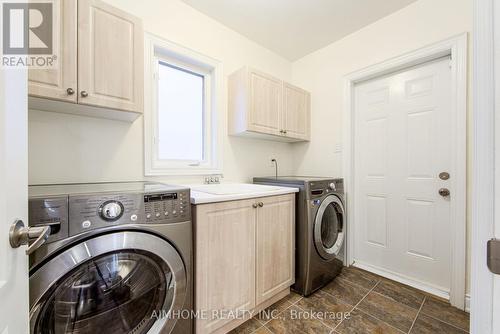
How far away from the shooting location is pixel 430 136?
184cm

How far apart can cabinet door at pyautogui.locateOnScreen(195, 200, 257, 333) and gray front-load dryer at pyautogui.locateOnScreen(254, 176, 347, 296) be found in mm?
542

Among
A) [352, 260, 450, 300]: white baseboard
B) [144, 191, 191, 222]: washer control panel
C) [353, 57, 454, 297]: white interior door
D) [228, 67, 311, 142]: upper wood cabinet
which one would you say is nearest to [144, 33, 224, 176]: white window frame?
[228, 67, 311, 142]: upper wood cabinet

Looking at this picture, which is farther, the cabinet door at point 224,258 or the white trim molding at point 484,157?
the cabinet door at point 224,258

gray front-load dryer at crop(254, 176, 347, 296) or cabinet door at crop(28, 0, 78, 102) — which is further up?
cabinet door at crop(28, 0, 78, 102)

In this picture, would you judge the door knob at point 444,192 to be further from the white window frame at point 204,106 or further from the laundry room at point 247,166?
the white window frame at point 204,106

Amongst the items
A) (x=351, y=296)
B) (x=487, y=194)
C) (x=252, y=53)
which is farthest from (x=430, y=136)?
(x=252, y=53)

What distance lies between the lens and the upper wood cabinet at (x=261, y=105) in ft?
6.52

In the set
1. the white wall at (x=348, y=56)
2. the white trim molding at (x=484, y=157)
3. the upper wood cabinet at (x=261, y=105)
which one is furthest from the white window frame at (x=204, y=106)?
the white trim molding at (x=484, y=157)

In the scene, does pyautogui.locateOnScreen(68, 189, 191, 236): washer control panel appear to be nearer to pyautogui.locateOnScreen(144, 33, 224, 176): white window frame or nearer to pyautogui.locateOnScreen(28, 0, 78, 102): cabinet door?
pyautogui.locateOnScreen(28, 0, 78, 102): cabinet door

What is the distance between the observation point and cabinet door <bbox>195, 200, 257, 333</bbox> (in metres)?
1.20

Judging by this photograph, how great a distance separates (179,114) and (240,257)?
141cm

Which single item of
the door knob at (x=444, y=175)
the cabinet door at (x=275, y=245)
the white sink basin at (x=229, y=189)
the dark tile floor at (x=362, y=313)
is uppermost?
the door knob at (x=444, y=175)

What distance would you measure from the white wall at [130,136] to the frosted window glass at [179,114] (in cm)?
24

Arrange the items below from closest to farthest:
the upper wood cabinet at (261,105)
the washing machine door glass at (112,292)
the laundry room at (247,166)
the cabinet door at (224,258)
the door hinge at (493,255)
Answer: the door hinge at (493,255) → the laundry room at (247,166) → the washing machine door glass at (112,292) → the cabinet door at (224,258) → the upper wood cabinet at (261,105)
